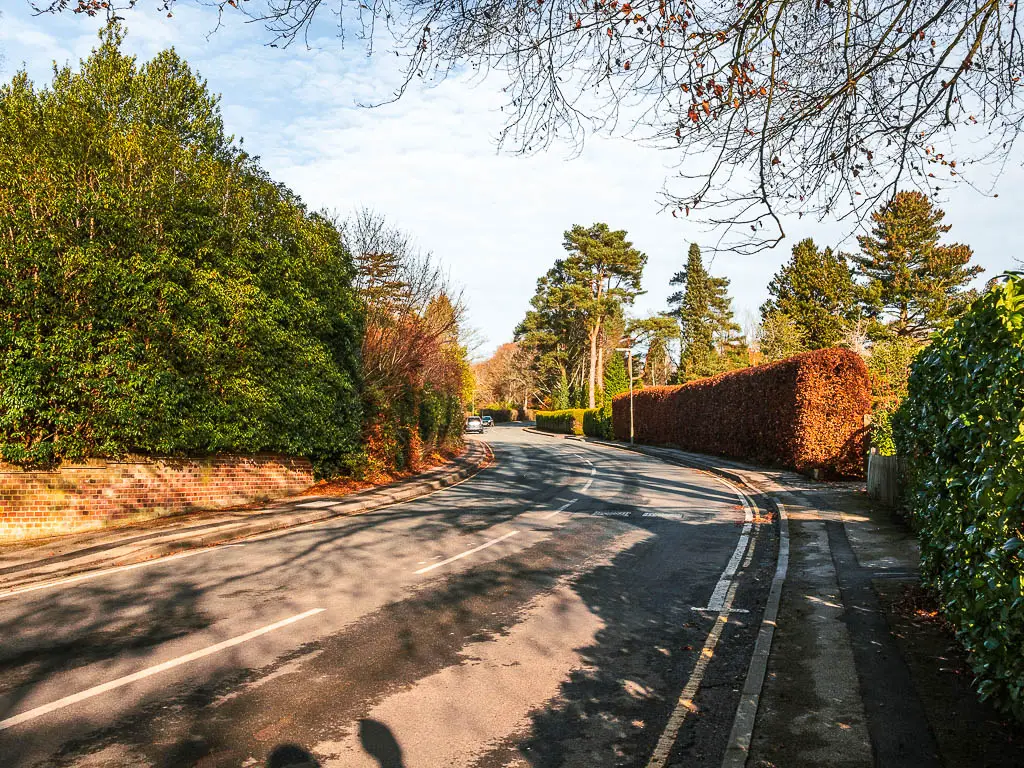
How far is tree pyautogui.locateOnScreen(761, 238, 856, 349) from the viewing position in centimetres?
5112

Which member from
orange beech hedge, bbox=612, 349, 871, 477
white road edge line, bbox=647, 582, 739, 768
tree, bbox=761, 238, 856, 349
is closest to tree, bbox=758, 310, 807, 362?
tree, bbox=761, 238, 856, 349

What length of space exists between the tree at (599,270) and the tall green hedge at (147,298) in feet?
159

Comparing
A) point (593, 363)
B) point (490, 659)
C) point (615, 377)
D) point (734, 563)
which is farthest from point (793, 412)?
point (593, 363)

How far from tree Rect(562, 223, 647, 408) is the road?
5600 centimetres

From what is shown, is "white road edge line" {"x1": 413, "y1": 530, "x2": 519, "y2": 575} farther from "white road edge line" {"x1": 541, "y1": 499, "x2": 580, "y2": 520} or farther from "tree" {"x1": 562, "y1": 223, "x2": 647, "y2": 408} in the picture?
"tree" {"x1": 562, "y1": 223, "x2": 647, "y2": 408}

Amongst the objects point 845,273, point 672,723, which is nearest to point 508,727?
point 672,723

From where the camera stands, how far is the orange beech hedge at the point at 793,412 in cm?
1945

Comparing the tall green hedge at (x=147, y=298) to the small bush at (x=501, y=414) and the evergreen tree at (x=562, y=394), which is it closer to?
the evergreen tree at (x=562, y=394)

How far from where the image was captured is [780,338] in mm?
47094

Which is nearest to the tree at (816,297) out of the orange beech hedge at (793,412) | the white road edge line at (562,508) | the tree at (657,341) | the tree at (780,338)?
the tree at (780,338)

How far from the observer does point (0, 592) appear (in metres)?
8.09

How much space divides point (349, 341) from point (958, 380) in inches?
601

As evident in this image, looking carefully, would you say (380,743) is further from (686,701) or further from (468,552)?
(468,552)

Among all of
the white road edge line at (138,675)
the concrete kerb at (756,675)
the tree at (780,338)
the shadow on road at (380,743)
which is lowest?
the white road edge line at (138,675)
